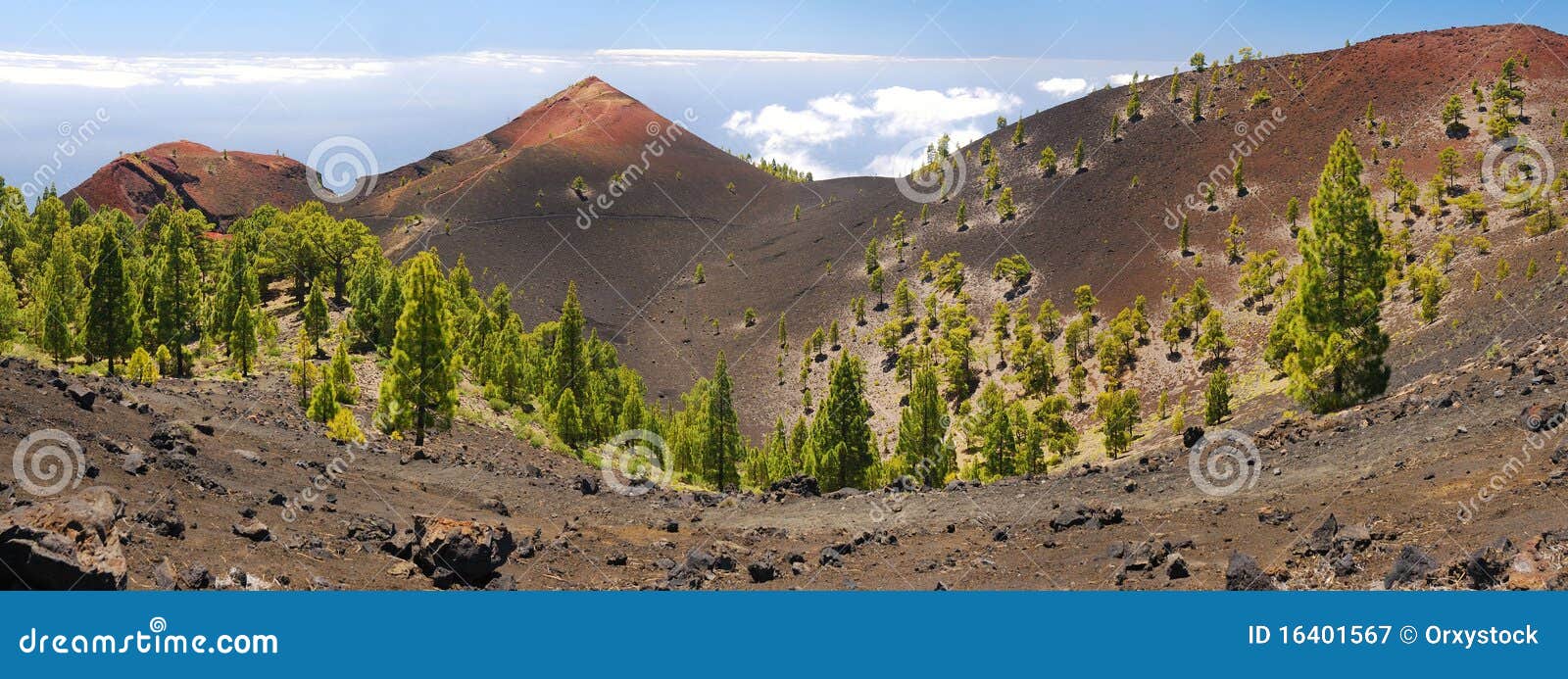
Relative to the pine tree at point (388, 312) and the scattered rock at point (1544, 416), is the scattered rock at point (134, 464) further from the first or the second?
the pine tree at point (388, 312)

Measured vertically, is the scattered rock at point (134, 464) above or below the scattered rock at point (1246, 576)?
above

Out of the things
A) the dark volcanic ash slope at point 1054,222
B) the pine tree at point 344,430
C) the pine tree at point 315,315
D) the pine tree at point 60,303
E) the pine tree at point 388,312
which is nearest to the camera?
the pine tree at point 344,430

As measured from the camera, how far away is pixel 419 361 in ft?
122

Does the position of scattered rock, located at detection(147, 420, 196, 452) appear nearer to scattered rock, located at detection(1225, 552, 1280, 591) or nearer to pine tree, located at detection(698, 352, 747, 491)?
scattered rock, located at detection(1225, 552, 1280, 591)

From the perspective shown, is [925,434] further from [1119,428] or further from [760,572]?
[760,572]

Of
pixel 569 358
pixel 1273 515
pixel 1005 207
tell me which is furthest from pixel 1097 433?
pixel 1005 207

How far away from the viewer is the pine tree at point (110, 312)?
47.7m

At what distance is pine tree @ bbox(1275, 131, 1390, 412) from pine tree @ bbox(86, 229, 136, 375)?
5070 cm

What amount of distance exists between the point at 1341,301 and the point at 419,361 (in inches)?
1277

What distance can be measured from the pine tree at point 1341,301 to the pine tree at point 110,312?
166 feet

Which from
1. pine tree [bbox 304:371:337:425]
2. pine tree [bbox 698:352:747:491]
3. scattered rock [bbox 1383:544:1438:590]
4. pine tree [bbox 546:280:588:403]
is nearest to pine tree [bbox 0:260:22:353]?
pine tree [bbox 546:280:588:403]

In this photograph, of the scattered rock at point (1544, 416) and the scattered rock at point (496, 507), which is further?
the scattered rock at point (496, 507)

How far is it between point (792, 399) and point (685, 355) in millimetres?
27773

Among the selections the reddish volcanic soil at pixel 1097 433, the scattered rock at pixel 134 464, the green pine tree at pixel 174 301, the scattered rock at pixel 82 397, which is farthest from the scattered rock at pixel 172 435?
the green pine tree at pixel 174 301
